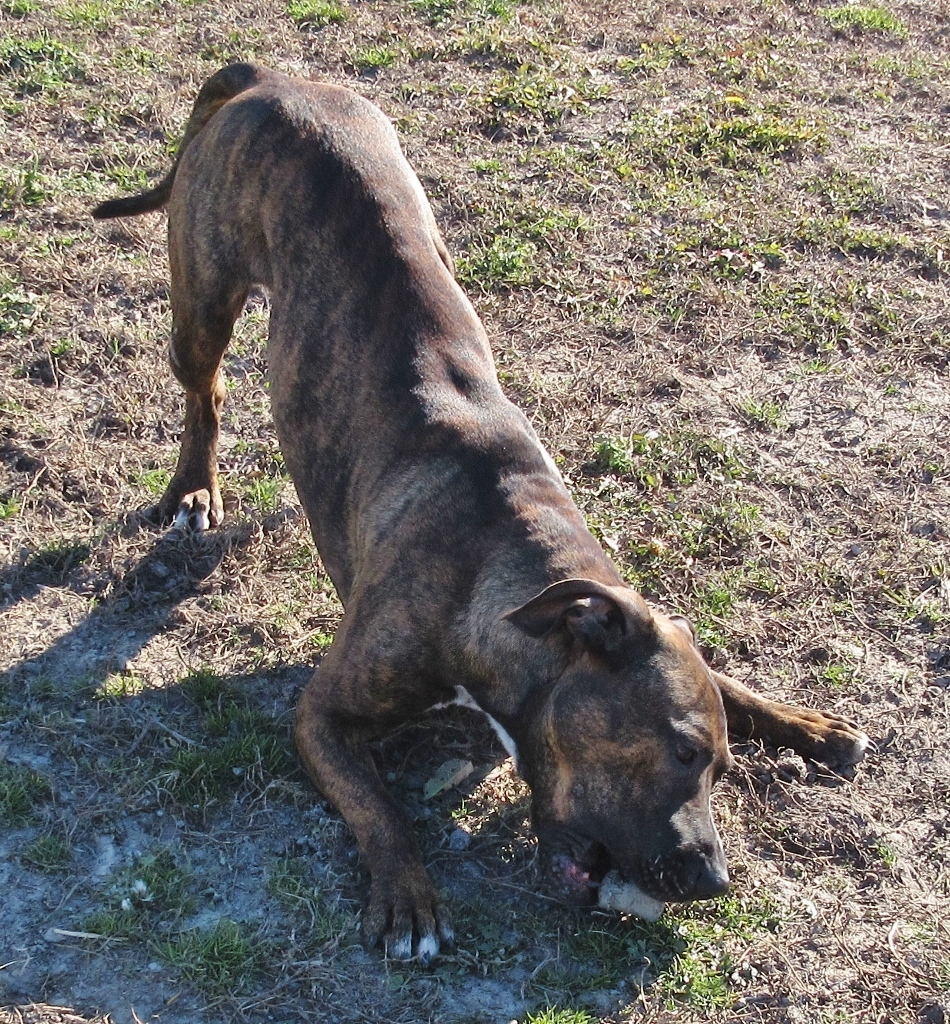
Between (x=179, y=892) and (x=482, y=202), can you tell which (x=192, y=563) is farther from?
(x=482, y=202)

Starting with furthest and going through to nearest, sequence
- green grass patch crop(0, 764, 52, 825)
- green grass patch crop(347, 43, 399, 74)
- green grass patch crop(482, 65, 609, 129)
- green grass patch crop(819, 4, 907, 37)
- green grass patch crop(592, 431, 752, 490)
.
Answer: green grass patch crop(819, 4, 907, 37) → green grass patch crop(347, 43, 399, 74) → green grass patch crop(482, 65, 609, 129) → green grass patch crop(592, 431, 752, 490) → green grass patch crop(0, 764, 52, 825)

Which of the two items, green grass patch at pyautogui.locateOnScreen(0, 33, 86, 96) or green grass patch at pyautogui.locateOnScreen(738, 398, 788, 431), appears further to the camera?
green grass patch at pyautogui.locateOnScreen(0, 33, 86, 96)

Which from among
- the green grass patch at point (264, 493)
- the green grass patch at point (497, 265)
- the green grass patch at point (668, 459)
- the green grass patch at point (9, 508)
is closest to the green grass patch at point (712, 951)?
the green grass patch at point (668, 459)

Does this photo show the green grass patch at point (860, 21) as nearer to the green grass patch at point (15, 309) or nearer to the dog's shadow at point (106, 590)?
the green grass patch at point (15, 309)

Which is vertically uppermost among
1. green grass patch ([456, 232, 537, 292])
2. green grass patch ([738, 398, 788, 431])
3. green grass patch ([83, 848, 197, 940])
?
green grass patch ([456, 232, 537, 292])

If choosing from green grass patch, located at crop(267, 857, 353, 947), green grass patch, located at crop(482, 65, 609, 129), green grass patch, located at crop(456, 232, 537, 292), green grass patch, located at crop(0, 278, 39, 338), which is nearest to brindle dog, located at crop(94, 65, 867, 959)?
green grass patch, located at crop(267, 857, 353, 947)

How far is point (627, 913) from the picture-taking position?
14.3 ft

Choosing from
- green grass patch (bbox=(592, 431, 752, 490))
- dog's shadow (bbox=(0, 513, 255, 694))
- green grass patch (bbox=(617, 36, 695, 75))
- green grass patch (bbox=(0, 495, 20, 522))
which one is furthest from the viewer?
green grass patch (bbox=(617, 36, 695, 75))

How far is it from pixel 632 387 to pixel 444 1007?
393cm

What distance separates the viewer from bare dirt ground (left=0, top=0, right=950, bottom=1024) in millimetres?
4328

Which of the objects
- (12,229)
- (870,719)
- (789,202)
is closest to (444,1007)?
(870,719)

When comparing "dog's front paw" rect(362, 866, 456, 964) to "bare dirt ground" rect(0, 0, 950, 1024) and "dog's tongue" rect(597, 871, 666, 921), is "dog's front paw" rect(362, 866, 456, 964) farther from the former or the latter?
"dog's tongue" rect(597, 871, 666, 921)

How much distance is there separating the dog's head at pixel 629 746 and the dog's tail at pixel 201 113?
3.26m

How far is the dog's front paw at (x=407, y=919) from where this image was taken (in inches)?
166
